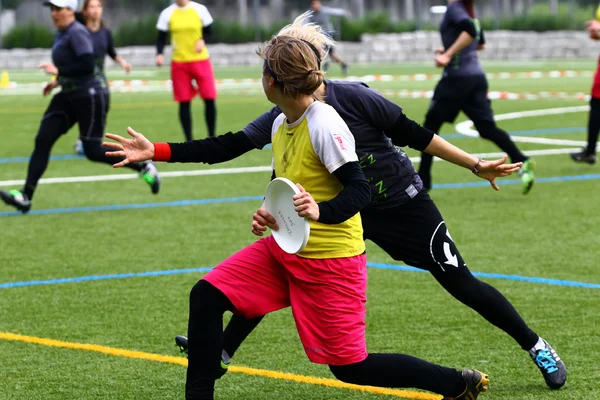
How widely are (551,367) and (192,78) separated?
11.2m

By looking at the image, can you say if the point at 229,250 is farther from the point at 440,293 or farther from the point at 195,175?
the point at 195,175

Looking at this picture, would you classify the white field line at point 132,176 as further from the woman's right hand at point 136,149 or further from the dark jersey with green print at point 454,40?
the woman's right hand at point 136,149

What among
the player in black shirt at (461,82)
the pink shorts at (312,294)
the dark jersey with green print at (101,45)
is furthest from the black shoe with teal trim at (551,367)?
the dark jersey with green print at (101,45)

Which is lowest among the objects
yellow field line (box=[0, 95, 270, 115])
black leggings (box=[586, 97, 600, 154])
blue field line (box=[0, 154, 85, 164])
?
yellow field line (box=[0, 95, 270, 115])

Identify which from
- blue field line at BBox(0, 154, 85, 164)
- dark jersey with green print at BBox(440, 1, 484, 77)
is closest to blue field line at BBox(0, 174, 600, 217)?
dark jersey with green print at BBox(440, 1, 484, 77)

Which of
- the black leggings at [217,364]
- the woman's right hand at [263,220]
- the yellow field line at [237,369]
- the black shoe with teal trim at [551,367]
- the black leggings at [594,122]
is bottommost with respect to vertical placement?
the black leggings at [594,122]

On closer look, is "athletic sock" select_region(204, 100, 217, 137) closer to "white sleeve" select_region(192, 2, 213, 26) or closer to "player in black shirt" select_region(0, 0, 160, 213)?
"white sleeve" select_region(192, 2, 213, 26)

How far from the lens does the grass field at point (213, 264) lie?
18.2ft

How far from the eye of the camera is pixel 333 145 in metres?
4.41

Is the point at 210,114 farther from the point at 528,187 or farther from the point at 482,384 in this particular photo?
the point at 482,384

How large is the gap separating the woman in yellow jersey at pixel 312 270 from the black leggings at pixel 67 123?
21.3 ft

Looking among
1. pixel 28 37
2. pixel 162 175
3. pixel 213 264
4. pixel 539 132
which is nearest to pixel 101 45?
pixel 162 175

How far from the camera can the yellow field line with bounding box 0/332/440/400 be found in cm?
529

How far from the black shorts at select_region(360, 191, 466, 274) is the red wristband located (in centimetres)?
101
